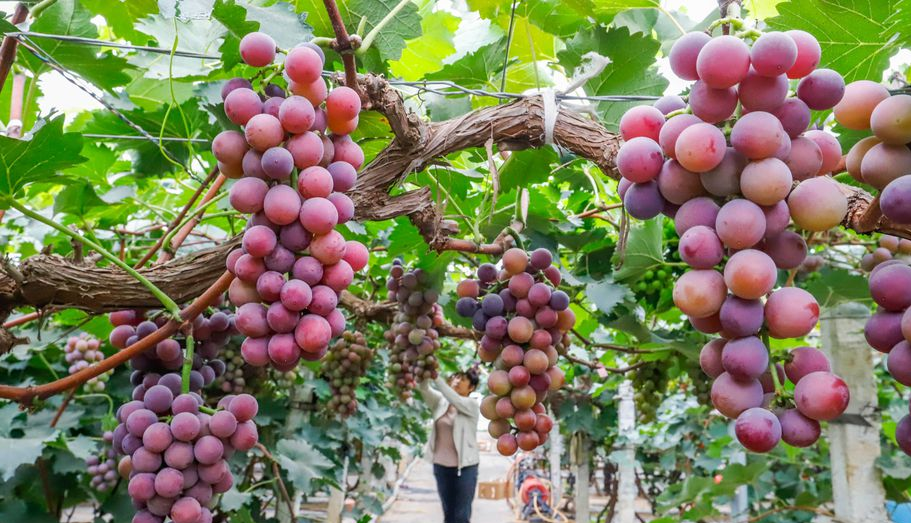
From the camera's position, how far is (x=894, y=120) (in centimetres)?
65

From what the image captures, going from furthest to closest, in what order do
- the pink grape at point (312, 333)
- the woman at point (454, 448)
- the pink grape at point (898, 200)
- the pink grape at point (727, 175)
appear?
1. the woman at point (454, 448)
2. the pink grape at point (312, 333)
3. the pink grape at point (727, 175)
4. the pink grape at point (898, 200)

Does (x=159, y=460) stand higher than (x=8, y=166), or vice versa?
(x=8, y=166)

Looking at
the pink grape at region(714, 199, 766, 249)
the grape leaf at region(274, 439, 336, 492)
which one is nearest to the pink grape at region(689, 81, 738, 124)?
the pink grape at region(714, 199, 766, 249)

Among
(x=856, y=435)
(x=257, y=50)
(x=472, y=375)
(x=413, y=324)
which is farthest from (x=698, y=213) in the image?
(x=472, y=375)

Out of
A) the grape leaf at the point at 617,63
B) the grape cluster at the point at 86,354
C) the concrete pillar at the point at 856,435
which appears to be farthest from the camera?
the grape cluster at the point at 86,354

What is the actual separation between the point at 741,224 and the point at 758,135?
4.0 inches

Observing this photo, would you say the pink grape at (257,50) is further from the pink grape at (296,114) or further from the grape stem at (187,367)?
the grape stem at (187,367)

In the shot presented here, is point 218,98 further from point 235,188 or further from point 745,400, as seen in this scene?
point 745,400

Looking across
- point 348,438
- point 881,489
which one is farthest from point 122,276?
point 348,438

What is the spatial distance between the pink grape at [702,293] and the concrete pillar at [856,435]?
1.76 metres

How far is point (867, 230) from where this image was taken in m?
0.72

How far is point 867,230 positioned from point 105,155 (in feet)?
6.96

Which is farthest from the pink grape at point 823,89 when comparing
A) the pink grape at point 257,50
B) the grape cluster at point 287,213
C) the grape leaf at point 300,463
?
the grape leaf at point 300,463

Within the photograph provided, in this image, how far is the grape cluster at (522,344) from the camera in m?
1.56
